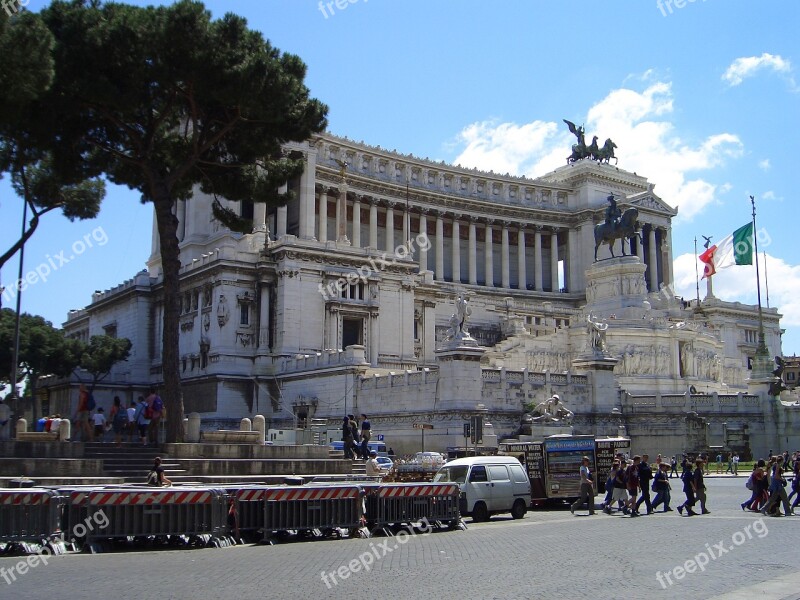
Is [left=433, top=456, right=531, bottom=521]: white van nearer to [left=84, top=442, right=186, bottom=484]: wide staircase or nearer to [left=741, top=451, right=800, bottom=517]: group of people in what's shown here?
[left=741, top=451, right=800, bottom=517]: group of people

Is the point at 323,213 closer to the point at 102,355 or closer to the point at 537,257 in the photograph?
the point at 537,257

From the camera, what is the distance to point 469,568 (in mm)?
15484

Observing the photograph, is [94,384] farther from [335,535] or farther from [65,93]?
[335,535]

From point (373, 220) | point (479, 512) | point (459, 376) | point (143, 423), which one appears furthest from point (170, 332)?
point (373, 220)

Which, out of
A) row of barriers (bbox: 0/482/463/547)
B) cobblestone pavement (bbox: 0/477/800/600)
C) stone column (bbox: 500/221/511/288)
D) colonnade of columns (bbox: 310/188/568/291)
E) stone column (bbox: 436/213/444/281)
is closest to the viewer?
cobblestone pavement (bbox: 0/477/800/600)

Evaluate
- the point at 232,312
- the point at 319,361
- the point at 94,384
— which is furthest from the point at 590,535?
the point at 94,384

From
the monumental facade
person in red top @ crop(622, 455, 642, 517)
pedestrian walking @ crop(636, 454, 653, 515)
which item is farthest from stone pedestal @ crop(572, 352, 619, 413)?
pedestrian walking @ crop(636, 454, 653, 515)

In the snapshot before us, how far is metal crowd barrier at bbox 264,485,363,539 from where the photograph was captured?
64.9 ft

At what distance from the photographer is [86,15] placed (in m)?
28.3

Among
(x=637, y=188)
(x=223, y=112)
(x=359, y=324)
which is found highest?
(x=637, y=188)

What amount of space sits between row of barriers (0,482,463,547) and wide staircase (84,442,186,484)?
225 inches

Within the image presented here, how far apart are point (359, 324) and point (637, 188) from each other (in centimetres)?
6125

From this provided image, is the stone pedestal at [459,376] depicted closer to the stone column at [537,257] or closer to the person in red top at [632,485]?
the person in red top at [632,485]

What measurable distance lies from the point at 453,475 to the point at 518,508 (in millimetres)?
2285
